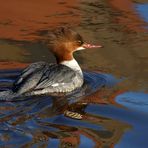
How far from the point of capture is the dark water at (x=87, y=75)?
20.3 ft

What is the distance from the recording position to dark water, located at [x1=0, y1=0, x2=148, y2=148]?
6.19 m

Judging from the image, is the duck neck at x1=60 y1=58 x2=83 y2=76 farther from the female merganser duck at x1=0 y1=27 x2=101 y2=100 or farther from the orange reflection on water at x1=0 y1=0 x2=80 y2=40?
the orange reflection on water at x1=0 y1=0 x2=80 y2=40

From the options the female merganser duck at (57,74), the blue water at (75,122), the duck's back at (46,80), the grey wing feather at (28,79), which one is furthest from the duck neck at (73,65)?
the grey wing feather at (28,79)

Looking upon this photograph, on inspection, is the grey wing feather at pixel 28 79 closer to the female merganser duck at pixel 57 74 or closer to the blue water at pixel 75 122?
the female merganser duck at pixel 57 74

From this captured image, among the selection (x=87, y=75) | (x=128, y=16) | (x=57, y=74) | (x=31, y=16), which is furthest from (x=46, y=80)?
(x=128, y=16)

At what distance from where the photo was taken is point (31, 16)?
11.3 m

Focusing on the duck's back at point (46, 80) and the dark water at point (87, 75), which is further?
the duck's back at point (46, 80)

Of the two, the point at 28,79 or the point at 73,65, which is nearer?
the point at 28,79

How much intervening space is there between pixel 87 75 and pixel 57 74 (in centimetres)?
73

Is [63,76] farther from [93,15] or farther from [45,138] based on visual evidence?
[93,15]

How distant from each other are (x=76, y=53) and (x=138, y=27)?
1.80 m

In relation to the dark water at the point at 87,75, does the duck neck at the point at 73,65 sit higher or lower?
higher

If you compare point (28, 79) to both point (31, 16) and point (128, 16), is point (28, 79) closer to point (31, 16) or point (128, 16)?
point (31, 16)

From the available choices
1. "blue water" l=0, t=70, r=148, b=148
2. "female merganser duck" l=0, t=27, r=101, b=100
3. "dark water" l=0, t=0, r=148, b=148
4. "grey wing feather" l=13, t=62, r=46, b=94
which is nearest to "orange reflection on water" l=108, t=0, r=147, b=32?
"dark water" l=0, t=0, r=148, b=148
